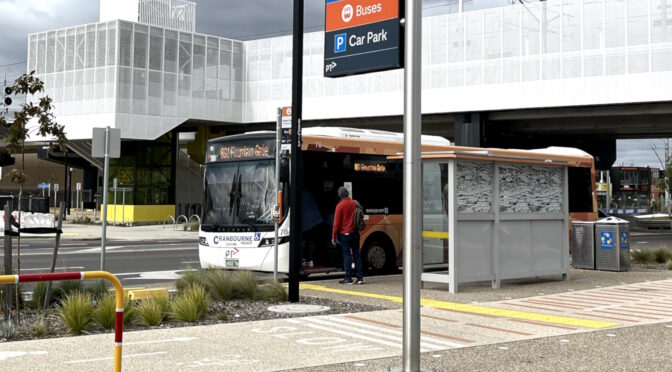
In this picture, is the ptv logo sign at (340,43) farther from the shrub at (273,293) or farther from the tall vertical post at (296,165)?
the shrub at (273,293)

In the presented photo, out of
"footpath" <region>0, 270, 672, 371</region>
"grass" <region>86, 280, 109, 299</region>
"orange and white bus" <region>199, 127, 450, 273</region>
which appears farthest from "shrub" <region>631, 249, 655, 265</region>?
"grass" <region>86, 280, 109, 299</region>

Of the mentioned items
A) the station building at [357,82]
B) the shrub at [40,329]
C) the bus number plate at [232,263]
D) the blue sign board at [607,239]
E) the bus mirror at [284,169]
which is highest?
the station building at [357,82]

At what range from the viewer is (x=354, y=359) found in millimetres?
7688

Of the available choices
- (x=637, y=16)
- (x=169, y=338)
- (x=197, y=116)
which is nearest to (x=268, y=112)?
(x=197, y=116)

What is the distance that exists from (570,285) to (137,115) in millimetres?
34676

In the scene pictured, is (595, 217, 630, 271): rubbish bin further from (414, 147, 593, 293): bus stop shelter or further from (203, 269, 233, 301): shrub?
(203, 269, 233, 301): shrub

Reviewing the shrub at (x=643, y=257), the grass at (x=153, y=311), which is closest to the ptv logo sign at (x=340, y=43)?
the grass at (x=153, y=311)

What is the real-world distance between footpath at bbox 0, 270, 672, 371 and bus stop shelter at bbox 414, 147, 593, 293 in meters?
1.61

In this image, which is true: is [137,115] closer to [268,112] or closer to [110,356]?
[268,112]

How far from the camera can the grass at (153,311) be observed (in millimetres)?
9828

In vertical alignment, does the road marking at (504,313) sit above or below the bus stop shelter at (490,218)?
below

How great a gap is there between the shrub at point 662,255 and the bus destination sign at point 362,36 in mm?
13273

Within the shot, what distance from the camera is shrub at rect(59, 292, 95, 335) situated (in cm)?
916

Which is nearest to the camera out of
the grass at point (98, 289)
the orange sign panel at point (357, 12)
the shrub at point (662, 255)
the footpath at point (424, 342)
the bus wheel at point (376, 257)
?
the footpath at point (424, 342)
